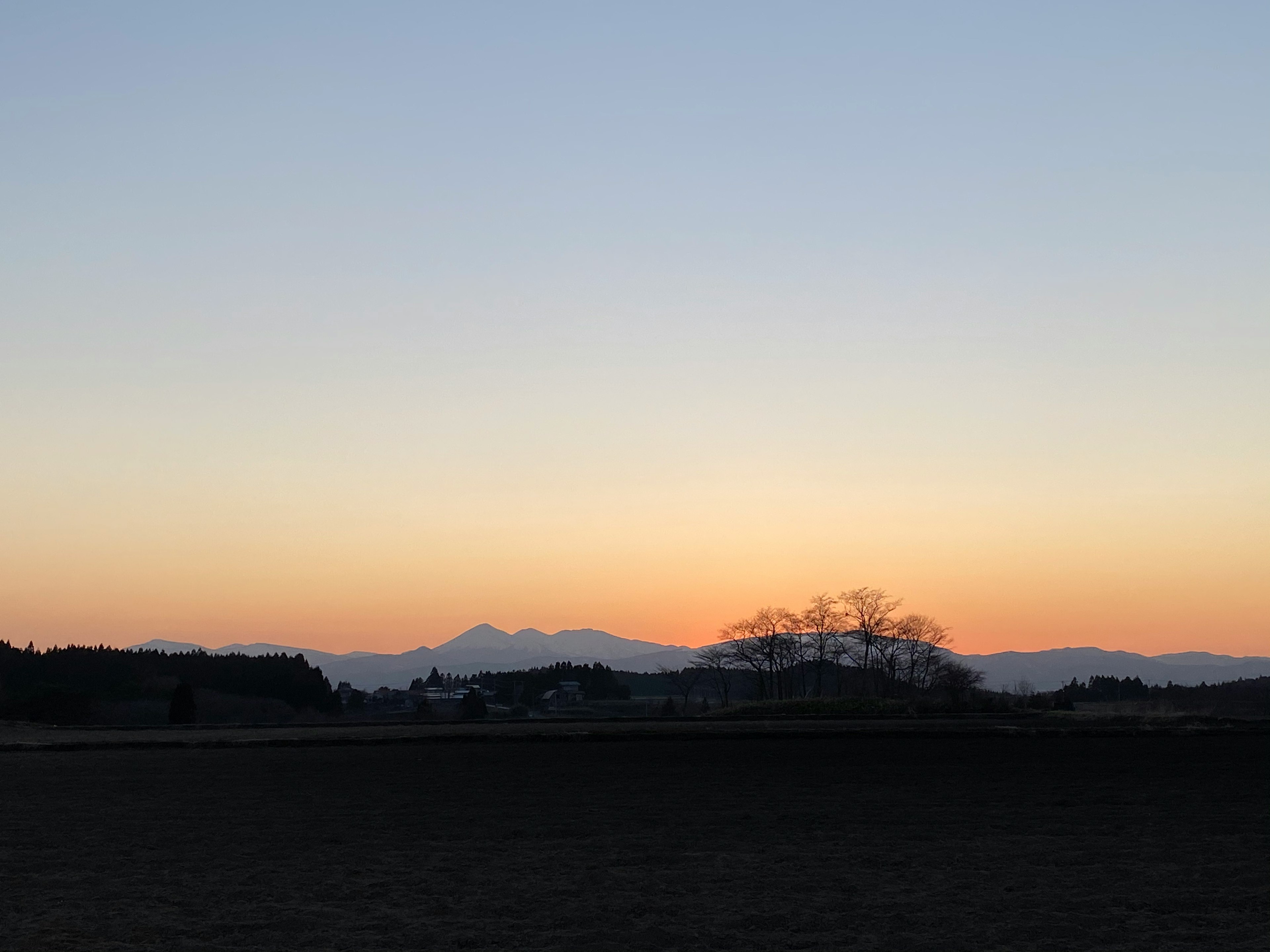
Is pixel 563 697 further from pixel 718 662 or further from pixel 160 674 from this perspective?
pixel 718 662

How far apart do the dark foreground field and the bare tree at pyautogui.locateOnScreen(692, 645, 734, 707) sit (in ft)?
227

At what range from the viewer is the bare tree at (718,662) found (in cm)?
10826

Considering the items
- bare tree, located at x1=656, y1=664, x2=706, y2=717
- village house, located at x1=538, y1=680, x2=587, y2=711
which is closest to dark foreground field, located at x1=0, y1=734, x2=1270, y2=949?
bare tree, located at x1=656, y1=664, x2=706, y2=717

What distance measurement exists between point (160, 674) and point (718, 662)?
81089mm

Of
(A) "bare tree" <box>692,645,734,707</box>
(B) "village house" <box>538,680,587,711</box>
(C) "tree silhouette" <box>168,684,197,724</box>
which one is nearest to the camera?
(C) "tree silhouette" <box>168,684,197,724</box>

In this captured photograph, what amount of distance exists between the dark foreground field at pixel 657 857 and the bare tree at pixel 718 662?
6912 cm

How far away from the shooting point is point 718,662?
111m

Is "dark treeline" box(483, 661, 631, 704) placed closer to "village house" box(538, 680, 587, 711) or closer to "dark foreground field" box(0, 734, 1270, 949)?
"village house" box(538, 680, 587, 711)

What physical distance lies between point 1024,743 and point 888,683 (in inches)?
2494

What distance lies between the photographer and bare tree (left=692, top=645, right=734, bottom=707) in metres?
108

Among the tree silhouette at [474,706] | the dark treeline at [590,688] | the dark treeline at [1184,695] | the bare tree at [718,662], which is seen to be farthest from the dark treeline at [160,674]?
the dark treeline at [1184,695]

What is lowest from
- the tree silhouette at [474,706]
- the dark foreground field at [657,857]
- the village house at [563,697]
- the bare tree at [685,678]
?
the village house at [563,697]

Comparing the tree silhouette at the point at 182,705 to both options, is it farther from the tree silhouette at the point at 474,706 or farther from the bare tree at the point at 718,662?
the bare tree at the point at 718,662

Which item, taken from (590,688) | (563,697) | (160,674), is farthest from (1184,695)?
(160,674)
